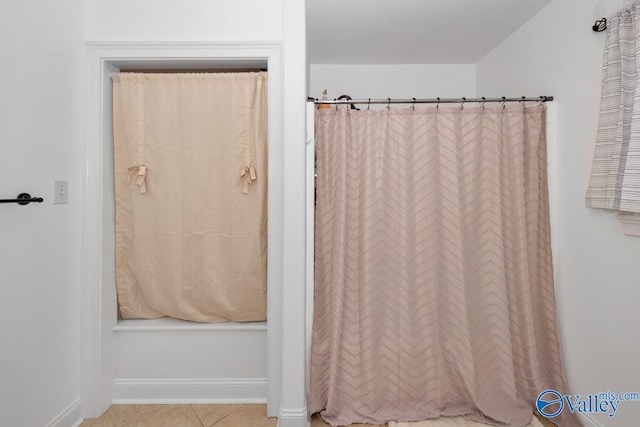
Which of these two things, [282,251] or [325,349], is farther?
[325,349]

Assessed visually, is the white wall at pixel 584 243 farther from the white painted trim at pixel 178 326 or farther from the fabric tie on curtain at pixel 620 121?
the white painted trim at pixel 178 326

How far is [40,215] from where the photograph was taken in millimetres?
1455

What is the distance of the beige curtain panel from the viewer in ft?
5.90

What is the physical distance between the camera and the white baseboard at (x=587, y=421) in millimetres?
1550

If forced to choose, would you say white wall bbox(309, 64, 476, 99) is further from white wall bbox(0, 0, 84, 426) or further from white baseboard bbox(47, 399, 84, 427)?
white baseboard bbox(47, 399, 84, 427)

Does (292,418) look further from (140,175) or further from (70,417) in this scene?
(140,175)

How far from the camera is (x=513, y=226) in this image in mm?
1773

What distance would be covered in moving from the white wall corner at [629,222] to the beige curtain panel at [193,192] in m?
1.66

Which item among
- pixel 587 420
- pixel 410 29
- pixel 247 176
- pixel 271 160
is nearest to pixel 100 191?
pixel 247 176

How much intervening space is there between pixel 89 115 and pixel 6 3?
529 millimetres

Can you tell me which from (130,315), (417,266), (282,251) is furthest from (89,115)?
(417,266)

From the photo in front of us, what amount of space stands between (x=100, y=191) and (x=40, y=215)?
315 mm

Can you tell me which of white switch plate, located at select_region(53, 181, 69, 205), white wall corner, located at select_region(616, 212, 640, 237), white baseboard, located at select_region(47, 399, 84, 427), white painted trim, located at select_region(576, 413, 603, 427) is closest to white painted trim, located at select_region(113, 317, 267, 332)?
white baseboard, located at select_region(47, 399, 84, 427)

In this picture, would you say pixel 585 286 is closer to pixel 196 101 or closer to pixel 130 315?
pixel 196 101
